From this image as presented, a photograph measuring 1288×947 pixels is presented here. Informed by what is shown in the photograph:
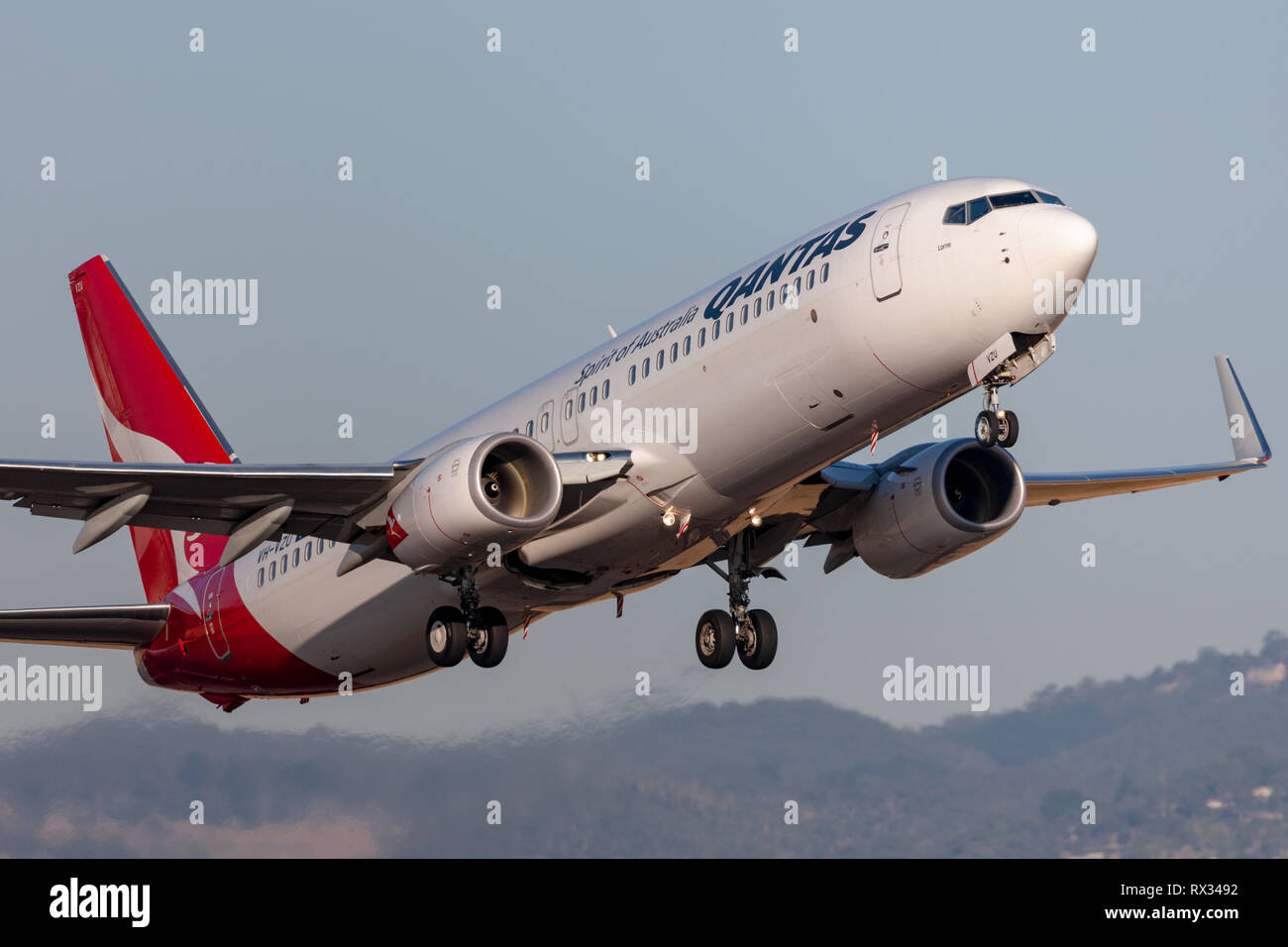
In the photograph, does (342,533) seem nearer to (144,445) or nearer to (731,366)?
(731,366)

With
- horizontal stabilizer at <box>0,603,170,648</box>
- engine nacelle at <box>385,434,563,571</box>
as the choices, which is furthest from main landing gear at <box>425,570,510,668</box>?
horizontal stabilizer at <box>0,603,170,648</box>

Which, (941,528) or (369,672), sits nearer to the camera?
(941,528)

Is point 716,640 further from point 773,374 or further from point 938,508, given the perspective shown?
point 773,374

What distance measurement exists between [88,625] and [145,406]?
7608 mm

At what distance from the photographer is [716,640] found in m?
32.5

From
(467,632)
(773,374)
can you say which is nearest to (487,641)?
(467,632)

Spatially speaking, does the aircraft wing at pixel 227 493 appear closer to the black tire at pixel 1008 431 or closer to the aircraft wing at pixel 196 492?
the aircraft wing at pixel 196 492

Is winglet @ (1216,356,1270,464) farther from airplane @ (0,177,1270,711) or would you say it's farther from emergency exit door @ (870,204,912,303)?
emergency exit door @ (870,204,912,303)

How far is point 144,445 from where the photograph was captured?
138ft

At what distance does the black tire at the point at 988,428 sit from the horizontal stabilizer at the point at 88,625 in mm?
19383

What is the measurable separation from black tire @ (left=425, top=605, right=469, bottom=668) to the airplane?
53 mm

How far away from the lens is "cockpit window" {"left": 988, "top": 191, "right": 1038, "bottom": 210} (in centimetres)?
2512
